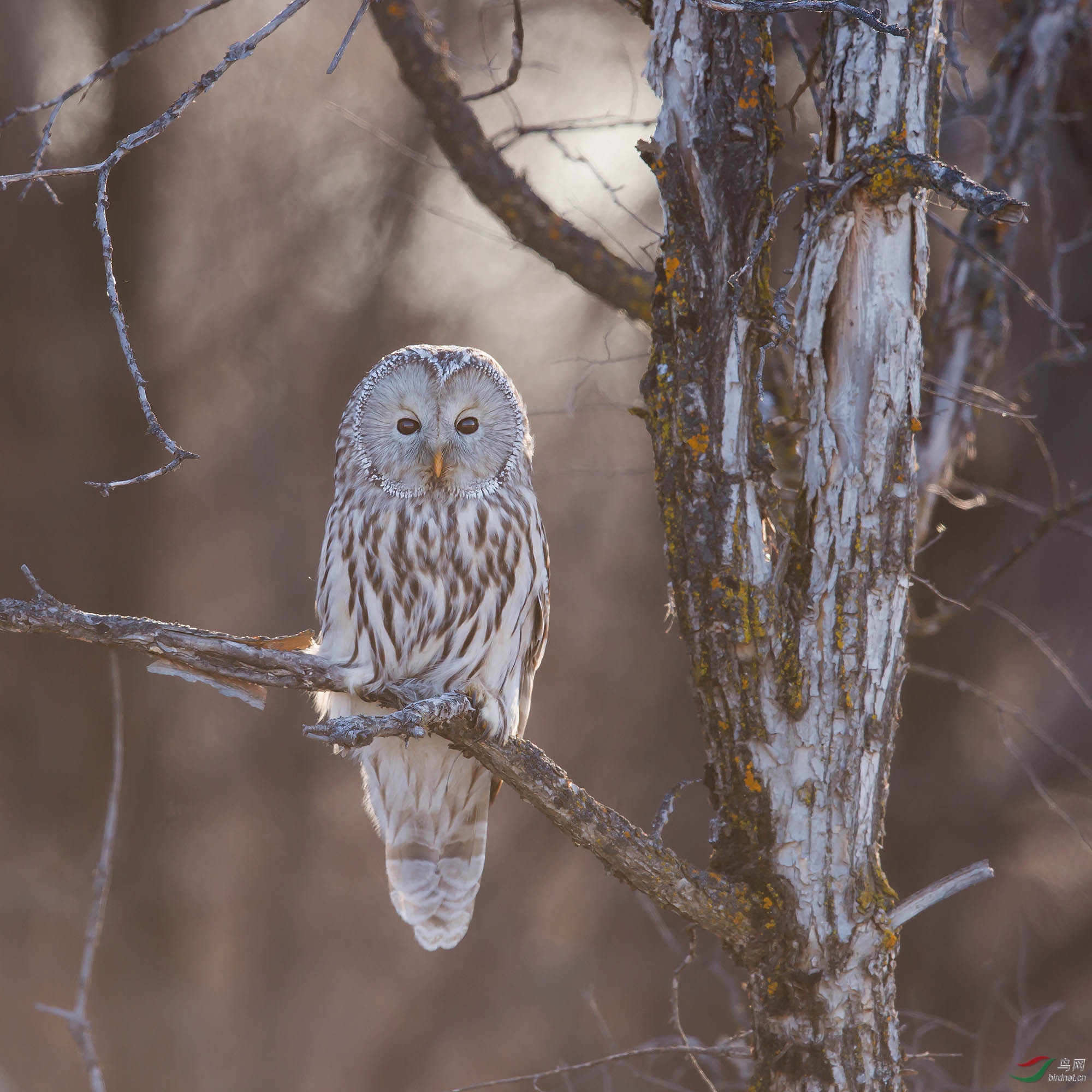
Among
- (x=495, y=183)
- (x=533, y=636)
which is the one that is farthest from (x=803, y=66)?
(x=533, y=636)

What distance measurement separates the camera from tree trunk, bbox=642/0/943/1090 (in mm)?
2139

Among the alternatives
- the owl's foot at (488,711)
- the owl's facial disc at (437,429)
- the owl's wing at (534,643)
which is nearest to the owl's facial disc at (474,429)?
the owl's facial disc at (437,429)

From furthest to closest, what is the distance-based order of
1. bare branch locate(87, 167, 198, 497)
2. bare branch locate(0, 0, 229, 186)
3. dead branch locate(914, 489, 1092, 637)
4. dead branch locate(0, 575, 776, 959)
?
dead branch locate(914, 489, 1092, 637), dead branch locate(0, 575, 776, 959), bare branch locate(0, 0, 229, 186), bare branch locate(87, 167, 198, 497)

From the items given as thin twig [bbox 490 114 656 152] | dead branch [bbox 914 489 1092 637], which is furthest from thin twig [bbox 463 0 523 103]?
dead branch [bbox 914 489 1092 637]

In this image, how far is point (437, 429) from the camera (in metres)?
2.83

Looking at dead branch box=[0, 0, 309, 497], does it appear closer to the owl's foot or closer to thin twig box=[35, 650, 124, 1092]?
thin twig box=[35, 650, 124, 1092]

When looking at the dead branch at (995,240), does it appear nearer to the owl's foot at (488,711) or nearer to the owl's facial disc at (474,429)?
the owl's facial disc at (474,429)

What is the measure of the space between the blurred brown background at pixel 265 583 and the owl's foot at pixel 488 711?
3315 mm

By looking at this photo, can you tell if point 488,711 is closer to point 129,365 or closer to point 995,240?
point 129,365

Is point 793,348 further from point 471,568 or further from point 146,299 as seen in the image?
point 146,299

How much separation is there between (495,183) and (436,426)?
95 cm

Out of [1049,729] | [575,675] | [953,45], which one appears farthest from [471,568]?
[575,675]

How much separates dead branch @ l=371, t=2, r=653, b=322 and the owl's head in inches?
21.0

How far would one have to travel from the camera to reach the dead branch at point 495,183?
10.8 ft
